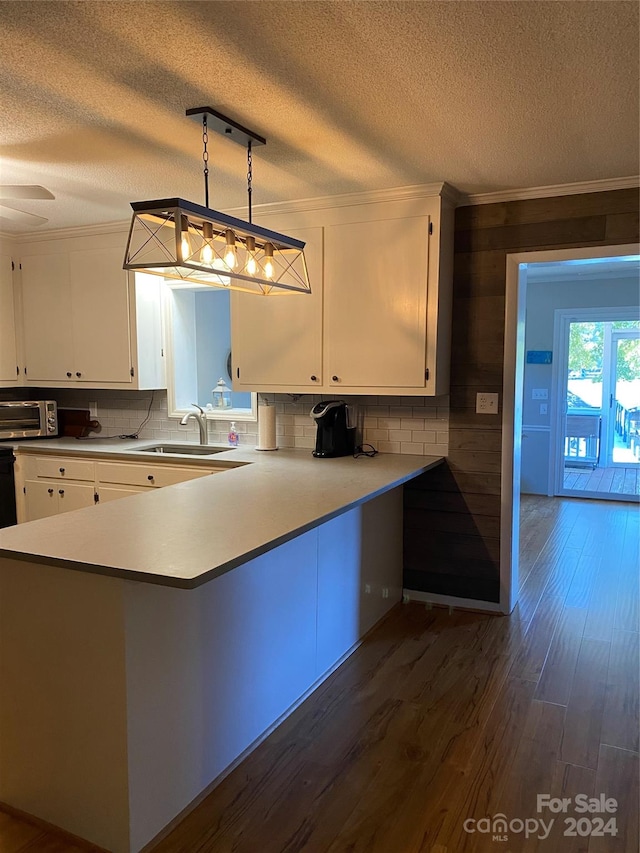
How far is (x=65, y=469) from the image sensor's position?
3.98 m

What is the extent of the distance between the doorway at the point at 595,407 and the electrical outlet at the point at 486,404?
12.0ft

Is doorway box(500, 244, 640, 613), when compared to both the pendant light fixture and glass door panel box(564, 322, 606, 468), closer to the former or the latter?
the pendant light fixture

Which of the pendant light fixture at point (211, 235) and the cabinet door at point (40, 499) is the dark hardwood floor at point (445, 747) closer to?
the pendant light fixture at point (211, 235)

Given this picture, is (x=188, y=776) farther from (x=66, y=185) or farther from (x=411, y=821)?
(x=66, y=185)

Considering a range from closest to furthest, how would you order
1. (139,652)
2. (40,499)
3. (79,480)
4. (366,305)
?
1. (139,652)
2. (366,305)
3. (79,480)
4. (40,499)

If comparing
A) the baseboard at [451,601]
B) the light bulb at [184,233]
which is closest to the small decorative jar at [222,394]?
the baseboard at [451,601]

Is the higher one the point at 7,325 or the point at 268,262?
the point at 268,262

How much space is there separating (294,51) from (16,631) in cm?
190

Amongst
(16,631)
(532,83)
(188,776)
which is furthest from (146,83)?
(188,776)

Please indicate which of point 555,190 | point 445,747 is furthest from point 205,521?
point 555,190

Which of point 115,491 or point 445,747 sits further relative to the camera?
point 115,491

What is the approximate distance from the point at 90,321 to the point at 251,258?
2227mm

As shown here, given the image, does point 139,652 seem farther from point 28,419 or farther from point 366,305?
point 28,419

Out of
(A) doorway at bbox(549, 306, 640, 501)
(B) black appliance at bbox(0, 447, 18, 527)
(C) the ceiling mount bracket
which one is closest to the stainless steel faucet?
(B) black appliance at bbox(0, 447, 18, 527)
